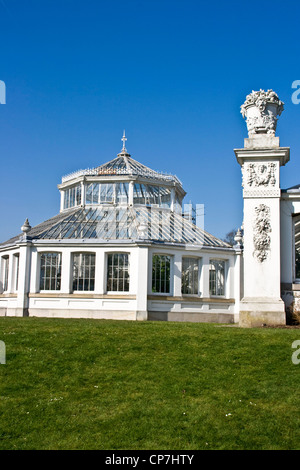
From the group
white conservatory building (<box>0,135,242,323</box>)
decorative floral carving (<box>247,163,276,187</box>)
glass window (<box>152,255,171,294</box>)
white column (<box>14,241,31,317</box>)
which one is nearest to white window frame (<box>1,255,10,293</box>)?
white conservatory building (<box>0,135,242,323</box>)

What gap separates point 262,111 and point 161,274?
1390 cm

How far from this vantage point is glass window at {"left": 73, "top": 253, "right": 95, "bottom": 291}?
96.1 ft

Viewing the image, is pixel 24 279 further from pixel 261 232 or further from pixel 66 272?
pixel 261 232

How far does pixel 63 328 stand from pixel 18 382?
14.3 feet

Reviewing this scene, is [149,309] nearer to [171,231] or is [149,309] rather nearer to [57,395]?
[171,231]

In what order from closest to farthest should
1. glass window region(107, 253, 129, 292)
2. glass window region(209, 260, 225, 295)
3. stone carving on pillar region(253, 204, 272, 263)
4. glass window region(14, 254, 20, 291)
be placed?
stone carving on pillar region(253, 204, 272, 263), glass window region(107, 253, 129, 292), glass window region(209, 260, 225, 295), glass window region(14, 254, 20, 291)

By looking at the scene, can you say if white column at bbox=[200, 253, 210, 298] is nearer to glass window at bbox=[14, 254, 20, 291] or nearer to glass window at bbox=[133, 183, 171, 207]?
glass window at bbox=[133, 183, 171, 207]

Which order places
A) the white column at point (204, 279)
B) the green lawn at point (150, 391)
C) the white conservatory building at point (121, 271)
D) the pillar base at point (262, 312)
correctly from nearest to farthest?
the green lawn at point (150, 391), the pillar base at point (262, 312), the white conservatory building at point (121, 271), the white column at point (204, 279)

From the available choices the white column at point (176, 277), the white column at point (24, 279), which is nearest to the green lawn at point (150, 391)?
the white column at point (176, 277)

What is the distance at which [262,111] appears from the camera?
17.2m

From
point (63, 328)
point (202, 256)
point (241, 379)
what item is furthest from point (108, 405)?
point (202, 256)

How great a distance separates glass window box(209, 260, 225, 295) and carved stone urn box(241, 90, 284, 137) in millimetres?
14672

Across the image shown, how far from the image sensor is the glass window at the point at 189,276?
30.0 meters

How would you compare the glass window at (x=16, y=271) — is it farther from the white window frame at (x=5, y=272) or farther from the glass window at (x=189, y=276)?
the glass window at (x=189, y=276)
